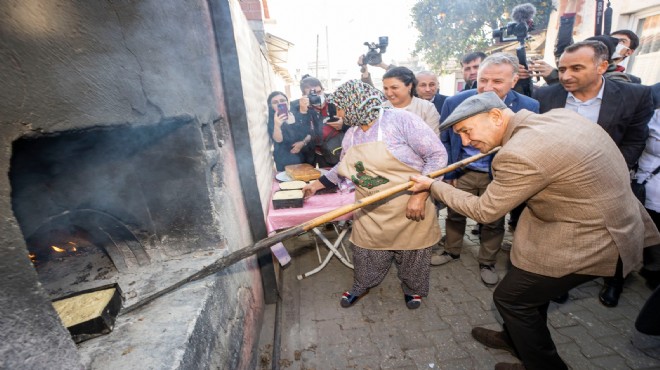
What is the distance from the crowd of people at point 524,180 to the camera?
171 cm

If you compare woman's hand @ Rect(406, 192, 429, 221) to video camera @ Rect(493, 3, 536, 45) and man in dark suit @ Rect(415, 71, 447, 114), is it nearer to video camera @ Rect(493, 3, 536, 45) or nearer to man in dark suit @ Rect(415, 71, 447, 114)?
man in dark suit @ Rect(415, 71, 447, 114)

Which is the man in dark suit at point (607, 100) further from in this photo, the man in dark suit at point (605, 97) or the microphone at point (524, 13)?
the microphone at point (524, 13)

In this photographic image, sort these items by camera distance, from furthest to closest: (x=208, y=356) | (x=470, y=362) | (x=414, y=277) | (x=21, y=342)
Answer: (x=414, y=277) → (x=470, y=362) → (x=208, y=356) → (x=21, y=342)

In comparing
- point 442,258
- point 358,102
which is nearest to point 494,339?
point 442,258

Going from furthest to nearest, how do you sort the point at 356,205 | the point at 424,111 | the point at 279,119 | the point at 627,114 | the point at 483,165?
1. the point at 279,119
2. the point at 424,111
3. the point at 483,165
4. the point at 627,114
5. the point at 356,205

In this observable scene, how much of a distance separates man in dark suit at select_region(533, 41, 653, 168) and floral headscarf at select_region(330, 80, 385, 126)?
2.12m

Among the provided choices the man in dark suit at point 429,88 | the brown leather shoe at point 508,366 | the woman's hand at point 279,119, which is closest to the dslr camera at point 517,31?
the man in dark suit at point 429,88

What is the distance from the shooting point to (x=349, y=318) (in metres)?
3.19

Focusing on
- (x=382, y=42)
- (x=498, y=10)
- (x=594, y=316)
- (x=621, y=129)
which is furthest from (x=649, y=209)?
(x=498, y=10)

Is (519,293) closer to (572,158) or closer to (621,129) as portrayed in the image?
(572,158)

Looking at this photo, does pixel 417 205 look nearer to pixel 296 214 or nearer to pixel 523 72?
pixel 296 214

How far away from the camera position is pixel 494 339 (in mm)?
2670

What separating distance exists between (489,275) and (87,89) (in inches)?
165

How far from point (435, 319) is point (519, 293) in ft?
4.15
